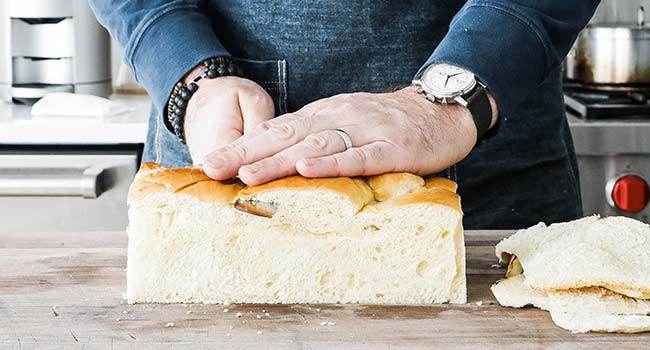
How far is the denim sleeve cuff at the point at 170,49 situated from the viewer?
1555mm

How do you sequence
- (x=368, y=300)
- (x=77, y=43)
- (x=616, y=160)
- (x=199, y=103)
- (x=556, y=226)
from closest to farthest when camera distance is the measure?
(x=368, y=300) < (x=556, y=226) < (x=199, y=103) < (x=616, y=160) < (x=77, y=43)

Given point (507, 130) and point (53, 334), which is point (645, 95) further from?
point (53, 334)

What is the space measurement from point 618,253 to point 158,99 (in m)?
0.68

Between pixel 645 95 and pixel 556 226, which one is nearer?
pixel 556 226

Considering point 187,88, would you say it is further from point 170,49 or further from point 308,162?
point 308,162

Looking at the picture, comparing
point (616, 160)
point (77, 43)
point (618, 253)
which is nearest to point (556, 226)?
point (618, 253)

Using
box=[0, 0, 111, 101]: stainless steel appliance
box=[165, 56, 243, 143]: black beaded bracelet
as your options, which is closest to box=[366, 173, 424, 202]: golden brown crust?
box=[165, 56, 243, 143]: black beaded bracelet

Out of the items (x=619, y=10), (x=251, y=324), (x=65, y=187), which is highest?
(x=619, y=10)

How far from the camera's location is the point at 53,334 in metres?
1.10

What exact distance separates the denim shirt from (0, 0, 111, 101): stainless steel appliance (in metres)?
0.90

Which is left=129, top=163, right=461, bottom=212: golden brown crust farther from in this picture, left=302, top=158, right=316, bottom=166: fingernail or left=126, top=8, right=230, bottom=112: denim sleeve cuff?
left=126, top=8, right=230, bottom=112: denim sleeve cuff

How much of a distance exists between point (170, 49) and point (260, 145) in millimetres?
402

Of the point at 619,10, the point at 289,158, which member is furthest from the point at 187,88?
the point at 619,10

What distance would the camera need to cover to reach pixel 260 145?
1234mm
